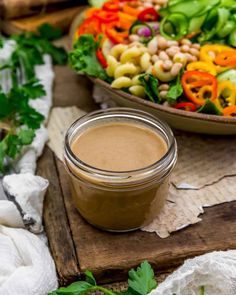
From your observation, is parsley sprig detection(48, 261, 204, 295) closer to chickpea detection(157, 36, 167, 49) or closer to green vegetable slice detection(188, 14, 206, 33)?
chickpea detection(157, 36, 167, 49)

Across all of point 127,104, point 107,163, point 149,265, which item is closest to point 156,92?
point 127,104

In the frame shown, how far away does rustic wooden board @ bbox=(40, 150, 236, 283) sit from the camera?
1.35m

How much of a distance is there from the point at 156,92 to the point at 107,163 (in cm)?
28

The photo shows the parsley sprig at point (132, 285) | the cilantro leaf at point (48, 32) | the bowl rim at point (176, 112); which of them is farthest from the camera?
the cilantro leaf at point (48, 32)

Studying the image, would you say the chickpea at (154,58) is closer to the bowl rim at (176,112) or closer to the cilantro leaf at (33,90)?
the bowl rim at (176,112)

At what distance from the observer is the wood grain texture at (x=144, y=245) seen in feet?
4.43

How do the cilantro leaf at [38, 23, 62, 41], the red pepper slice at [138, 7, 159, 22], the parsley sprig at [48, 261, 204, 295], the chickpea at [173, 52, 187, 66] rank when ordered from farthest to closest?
1. the cilantro leaf at [38, 23, 62, 41]
2. the red pepper slice at [138, 7, 159, 22]
3. the chickpea at [173, 52, 187, 66]
4. the parsley sprig at [48, 261, 204, 295]

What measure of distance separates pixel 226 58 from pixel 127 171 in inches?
18.5

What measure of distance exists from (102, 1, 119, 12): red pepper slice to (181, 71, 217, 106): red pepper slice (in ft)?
1.32

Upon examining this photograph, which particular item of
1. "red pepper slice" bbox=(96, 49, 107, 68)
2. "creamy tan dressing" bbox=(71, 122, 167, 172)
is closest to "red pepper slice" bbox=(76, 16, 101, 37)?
"red pepper slice" bbox=(96, 49, 107, 68)

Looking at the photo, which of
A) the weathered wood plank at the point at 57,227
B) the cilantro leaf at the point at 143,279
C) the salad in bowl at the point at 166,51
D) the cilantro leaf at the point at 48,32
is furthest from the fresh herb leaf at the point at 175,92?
the cilantro leaf at the point at 48,32

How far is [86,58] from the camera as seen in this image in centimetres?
171

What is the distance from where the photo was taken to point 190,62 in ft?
5.28

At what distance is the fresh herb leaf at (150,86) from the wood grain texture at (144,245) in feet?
1.05
